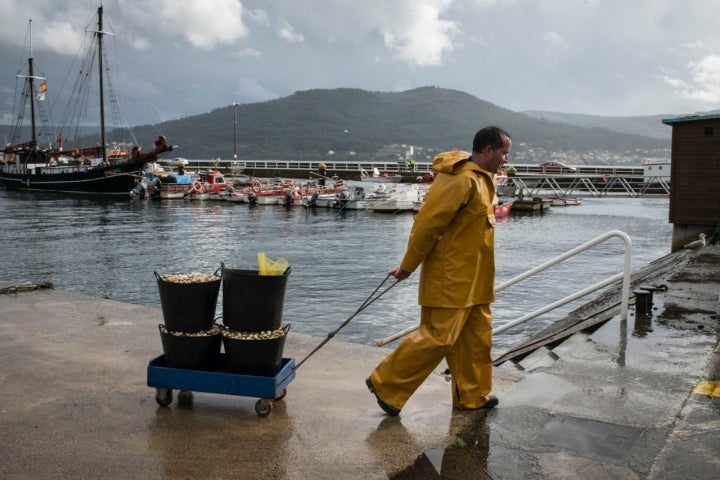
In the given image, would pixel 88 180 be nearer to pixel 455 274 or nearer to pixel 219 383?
pixel 219 383

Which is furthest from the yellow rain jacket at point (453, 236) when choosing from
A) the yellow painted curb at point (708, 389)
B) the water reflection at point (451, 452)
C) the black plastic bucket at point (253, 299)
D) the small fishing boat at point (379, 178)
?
the small fishing boat at point (379, 178)

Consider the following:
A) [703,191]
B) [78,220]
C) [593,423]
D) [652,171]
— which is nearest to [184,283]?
[593,423]

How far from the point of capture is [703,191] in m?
18.6

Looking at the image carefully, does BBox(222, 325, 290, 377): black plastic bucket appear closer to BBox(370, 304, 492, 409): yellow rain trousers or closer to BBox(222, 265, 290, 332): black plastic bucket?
BBox(222, 265, 290, 332): black plastic bucket

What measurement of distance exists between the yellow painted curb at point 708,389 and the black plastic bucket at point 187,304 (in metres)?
3.34

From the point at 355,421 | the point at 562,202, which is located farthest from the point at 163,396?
the point at 562,202

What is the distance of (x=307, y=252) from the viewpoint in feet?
82.4

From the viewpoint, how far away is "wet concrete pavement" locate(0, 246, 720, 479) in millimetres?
3791

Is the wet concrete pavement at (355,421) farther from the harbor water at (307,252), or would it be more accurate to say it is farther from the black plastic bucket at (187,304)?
the harbor water at (307,252)

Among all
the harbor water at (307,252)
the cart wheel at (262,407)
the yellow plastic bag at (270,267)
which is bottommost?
the harbor water at (307,252)

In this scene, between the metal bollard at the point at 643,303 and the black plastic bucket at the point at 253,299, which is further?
the metal bollard at the point at 643,303

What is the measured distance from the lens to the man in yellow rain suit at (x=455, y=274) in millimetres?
Result: 4309

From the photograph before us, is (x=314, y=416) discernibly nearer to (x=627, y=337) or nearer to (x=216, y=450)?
(x=216, y=450)

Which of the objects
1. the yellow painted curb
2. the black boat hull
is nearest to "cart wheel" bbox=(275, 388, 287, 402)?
the yellow painted curb
